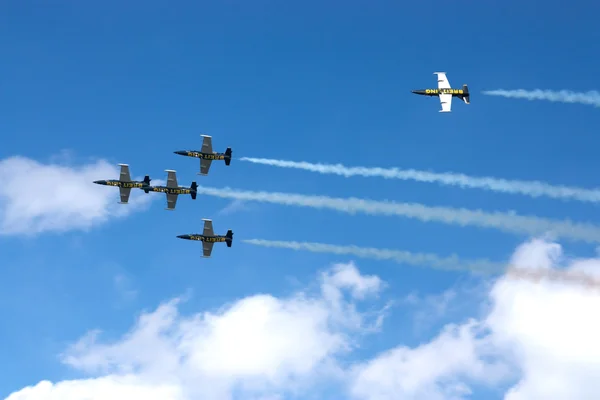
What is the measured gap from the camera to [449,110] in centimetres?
19988
